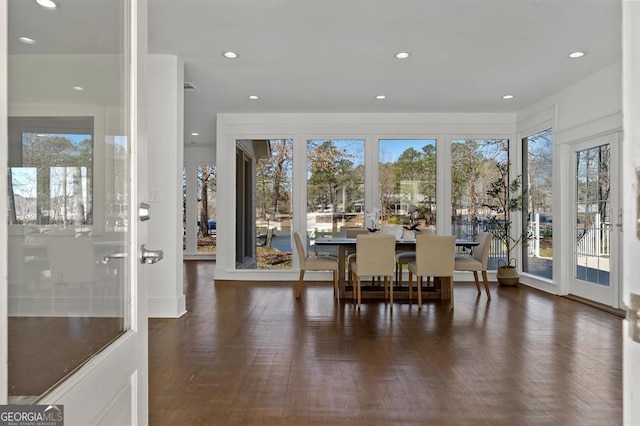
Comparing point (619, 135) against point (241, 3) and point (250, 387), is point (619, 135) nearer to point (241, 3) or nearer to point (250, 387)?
point (241, 3)

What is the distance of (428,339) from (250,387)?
1.69 meters

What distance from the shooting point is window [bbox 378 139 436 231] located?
6676 mm

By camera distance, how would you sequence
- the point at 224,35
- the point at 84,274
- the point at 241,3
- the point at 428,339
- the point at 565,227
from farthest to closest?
the point at 565,227, the point at 224,35, the point at 428,339, the point at 241,3, the point at 84,274

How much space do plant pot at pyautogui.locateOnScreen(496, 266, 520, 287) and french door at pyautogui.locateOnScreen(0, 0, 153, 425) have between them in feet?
19.6

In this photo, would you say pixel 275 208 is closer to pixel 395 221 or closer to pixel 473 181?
pixel 395 221

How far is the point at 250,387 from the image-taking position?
8.07 ft

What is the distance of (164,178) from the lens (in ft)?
13.7

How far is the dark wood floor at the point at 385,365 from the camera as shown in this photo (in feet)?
7.06

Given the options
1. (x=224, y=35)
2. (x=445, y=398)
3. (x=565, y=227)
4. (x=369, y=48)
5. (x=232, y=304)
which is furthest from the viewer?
(x=565, y=227)

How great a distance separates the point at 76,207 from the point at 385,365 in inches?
93.9

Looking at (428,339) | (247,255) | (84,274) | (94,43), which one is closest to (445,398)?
(428,339)

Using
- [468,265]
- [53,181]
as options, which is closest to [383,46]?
[468,265]

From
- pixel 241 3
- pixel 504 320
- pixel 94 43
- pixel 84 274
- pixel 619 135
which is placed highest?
pixel 241 3

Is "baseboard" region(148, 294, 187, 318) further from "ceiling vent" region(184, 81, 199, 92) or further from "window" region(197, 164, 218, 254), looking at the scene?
"window" region(197, 164, 218, 254)
